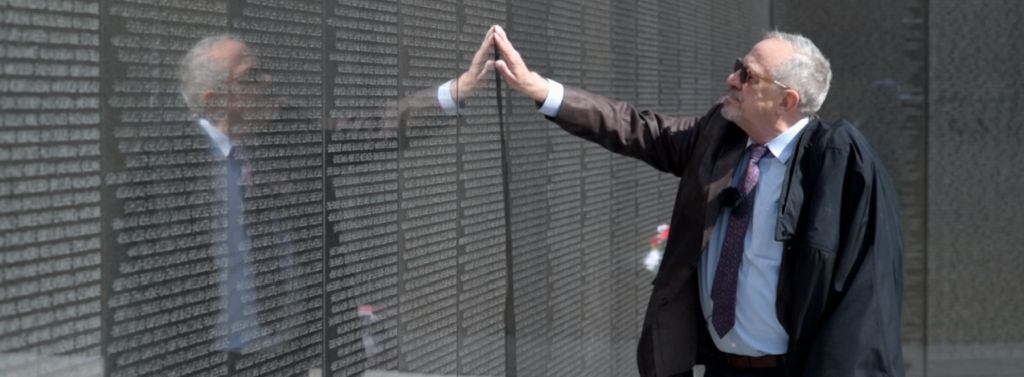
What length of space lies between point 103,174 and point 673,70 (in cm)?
457

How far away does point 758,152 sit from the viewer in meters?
4.12

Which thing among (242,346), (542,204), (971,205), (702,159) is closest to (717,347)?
(702,159)

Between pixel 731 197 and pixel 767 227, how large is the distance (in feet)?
0.45

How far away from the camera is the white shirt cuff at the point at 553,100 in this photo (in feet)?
14.3

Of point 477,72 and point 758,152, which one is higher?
point 477,72

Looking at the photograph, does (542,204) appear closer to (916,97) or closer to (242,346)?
(242,346)

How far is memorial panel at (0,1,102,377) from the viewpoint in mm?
2400

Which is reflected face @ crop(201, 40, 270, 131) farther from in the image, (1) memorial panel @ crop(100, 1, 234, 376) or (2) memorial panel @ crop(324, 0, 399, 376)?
(2) memorial panel @ crop(324, 0, 399, 376)

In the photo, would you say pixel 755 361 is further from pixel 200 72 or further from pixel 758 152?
pixel 200 72

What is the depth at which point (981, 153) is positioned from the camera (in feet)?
27.4

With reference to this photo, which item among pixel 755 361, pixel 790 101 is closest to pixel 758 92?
pixel 790 101

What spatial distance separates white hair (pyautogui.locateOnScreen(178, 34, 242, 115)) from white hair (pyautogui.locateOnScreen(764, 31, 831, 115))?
5.58 feet

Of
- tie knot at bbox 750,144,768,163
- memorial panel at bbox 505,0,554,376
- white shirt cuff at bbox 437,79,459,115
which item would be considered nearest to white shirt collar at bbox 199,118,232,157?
white shirt cuff at bbox 437,79,459,115

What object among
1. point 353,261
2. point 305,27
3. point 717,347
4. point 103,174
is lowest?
point 717,347
